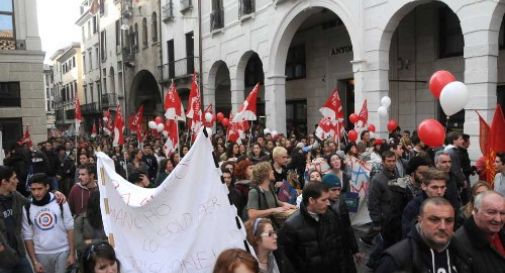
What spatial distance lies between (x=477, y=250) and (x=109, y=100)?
3991cm

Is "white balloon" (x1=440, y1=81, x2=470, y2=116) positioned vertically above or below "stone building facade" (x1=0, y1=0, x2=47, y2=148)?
below

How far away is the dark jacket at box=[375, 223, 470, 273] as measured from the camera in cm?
266

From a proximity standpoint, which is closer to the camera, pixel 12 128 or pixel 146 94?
pixel 12 128

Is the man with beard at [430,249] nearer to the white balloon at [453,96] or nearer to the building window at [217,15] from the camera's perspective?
the white balloon at [453,96]

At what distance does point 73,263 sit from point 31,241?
47cm

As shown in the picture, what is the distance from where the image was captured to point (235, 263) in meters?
2.44

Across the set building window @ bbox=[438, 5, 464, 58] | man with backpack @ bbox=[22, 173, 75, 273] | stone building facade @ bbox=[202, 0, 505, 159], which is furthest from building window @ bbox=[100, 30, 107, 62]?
man with backpack @ bbox=[22, 173, 75, 273]

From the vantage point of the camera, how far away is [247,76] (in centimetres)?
2548

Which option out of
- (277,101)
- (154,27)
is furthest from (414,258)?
(154,27)

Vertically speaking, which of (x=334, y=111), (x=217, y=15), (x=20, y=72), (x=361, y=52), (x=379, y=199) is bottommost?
(x=379, y=199)

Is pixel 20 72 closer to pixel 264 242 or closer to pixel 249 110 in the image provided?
pixel 249 110

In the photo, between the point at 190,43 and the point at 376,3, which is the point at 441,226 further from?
the point at 190,43

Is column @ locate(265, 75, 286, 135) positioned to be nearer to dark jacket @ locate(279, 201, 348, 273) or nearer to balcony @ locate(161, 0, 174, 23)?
balcony @ locate(161, 0, 174, 23)

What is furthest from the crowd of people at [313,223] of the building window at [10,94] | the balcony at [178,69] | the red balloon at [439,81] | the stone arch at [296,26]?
the balcony at [178,69]
